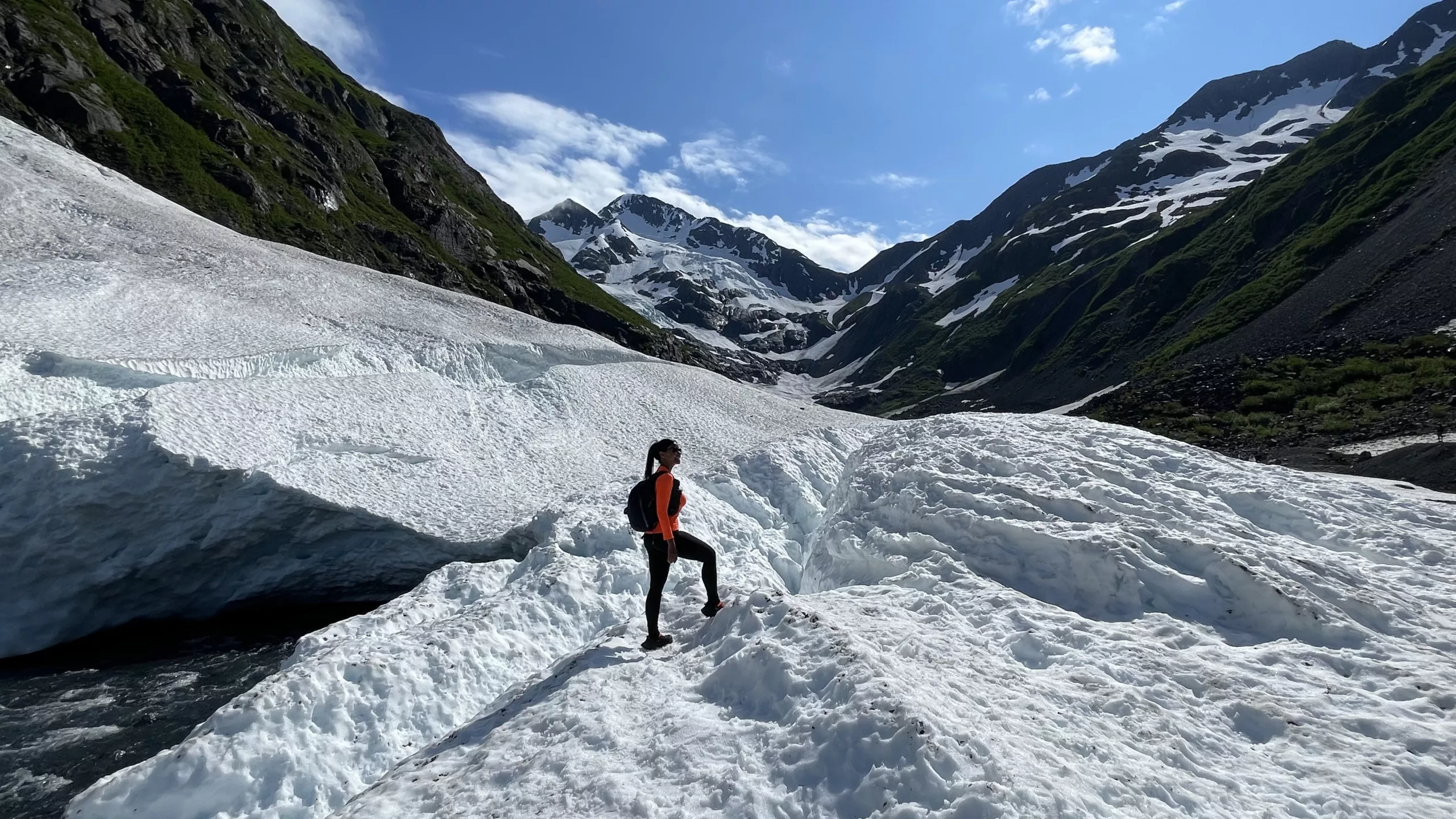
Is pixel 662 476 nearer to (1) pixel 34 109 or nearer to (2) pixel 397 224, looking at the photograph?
(1) pixel 34 109

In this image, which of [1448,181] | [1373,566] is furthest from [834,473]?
[1448,181]

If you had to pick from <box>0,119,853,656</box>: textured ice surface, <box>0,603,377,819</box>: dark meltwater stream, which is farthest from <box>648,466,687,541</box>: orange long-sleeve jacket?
<box>0,603,377,819</box>: dark meltwater stream

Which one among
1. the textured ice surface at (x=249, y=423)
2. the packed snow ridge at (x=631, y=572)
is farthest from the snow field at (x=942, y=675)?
the textured ice surface at (x=249, y=423)

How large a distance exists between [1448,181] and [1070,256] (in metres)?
109

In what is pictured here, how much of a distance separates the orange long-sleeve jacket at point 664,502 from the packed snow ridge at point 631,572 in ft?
5.74

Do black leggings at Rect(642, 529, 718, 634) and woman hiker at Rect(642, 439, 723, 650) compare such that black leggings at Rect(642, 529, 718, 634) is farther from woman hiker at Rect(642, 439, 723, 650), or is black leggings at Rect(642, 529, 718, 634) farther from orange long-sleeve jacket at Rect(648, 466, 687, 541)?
orange long-sleeve jacket at Rect(648, 466, 687, 541)

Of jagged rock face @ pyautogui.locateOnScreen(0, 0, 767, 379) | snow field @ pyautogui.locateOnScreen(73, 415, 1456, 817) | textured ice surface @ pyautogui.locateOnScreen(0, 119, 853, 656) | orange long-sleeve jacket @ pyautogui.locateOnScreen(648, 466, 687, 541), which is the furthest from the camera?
jagged rock face @ pyautogui.locateOnScreen(0, 0, 767, 379)

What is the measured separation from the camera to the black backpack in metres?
9.70

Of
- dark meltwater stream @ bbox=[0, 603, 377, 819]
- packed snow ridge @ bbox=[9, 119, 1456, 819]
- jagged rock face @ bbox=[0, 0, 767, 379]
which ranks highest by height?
jagged rock face @ bbox=[0, 0, 767, 379]

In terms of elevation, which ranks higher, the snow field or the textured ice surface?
the textured ice surface

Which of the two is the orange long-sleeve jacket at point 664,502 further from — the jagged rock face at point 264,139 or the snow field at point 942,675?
the jagged rock face at point 264,139

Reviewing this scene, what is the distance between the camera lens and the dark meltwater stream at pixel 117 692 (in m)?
10.9

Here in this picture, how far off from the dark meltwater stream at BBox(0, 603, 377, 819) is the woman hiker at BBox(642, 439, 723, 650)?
9.19m

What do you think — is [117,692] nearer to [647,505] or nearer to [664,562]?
[664,562]
